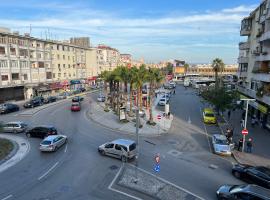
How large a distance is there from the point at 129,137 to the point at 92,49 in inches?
2984

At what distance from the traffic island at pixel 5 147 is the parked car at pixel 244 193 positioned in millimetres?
20211

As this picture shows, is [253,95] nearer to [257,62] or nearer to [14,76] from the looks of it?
[257,62]

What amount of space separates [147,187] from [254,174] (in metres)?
8.24

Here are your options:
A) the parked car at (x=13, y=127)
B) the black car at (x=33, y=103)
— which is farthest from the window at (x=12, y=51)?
the parked car at (x=13, y=127)

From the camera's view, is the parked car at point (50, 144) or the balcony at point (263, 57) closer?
the parked car at point (50, 144)

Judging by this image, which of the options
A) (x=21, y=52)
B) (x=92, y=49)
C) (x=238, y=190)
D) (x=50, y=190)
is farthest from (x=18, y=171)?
(x=92, y=49)

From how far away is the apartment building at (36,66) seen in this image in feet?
184

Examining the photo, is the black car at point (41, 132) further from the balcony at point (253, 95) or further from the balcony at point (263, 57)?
the balcony at point (263, 57)

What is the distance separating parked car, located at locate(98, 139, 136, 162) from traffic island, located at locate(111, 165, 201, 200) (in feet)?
7.63

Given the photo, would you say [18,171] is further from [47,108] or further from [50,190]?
[47,108]

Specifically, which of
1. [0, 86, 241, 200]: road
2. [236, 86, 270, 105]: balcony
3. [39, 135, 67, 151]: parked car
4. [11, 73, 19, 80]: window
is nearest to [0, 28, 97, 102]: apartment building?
[11, 73, 19, 80]: window

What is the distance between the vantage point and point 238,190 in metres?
15.3

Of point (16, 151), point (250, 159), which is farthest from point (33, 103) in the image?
point (250, 159)

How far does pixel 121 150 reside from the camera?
2280cm
